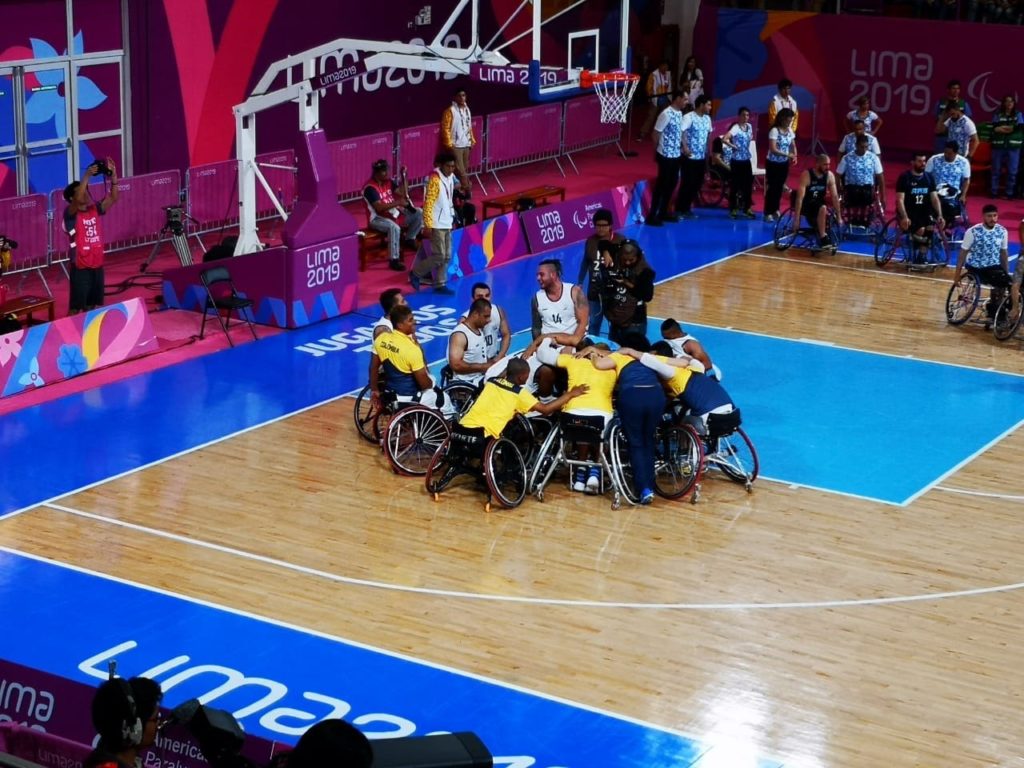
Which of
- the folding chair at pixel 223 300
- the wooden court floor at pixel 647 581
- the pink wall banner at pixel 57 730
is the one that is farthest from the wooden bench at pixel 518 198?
the pink wall banner at pixel 57 730

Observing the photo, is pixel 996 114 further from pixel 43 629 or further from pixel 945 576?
pixel 43 629

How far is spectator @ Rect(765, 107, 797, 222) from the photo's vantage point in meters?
26.1

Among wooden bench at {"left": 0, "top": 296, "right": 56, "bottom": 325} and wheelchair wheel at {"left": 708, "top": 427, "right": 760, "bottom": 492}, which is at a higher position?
wooden bench at {"left": 0, "top": 296, "right": 56, "bottom": 325}

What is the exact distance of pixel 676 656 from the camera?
12.1 m

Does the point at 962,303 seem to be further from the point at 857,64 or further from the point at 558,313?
the point at 857,64

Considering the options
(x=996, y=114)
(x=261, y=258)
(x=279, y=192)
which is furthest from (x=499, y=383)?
(x=996, y=114)

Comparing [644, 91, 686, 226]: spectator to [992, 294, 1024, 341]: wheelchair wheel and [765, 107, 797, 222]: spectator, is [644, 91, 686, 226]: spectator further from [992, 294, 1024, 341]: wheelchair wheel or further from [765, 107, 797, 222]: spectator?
[992, 294, 1024, 341]: wheelchair wheel

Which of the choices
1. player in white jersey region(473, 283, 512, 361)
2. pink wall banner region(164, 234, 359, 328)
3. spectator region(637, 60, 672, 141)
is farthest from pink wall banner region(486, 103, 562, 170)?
player in white jersey region(473, 283, 512, 361)

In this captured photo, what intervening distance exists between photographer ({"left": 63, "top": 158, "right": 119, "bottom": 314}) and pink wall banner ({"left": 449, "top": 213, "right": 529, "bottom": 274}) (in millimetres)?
5223

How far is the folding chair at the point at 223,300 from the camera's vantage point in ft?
64.2

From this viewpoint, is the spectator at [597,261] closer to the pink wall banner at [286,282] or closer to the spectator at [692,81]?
the pink wall banner at [286,282]

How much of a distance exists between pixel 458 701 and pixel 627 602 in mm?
2052

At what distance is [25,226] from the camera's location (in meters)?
20.9

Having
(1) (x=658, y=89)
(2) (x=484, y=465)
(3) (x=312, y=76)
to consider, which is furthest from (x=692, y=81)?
(2) (x=484, y=465)
